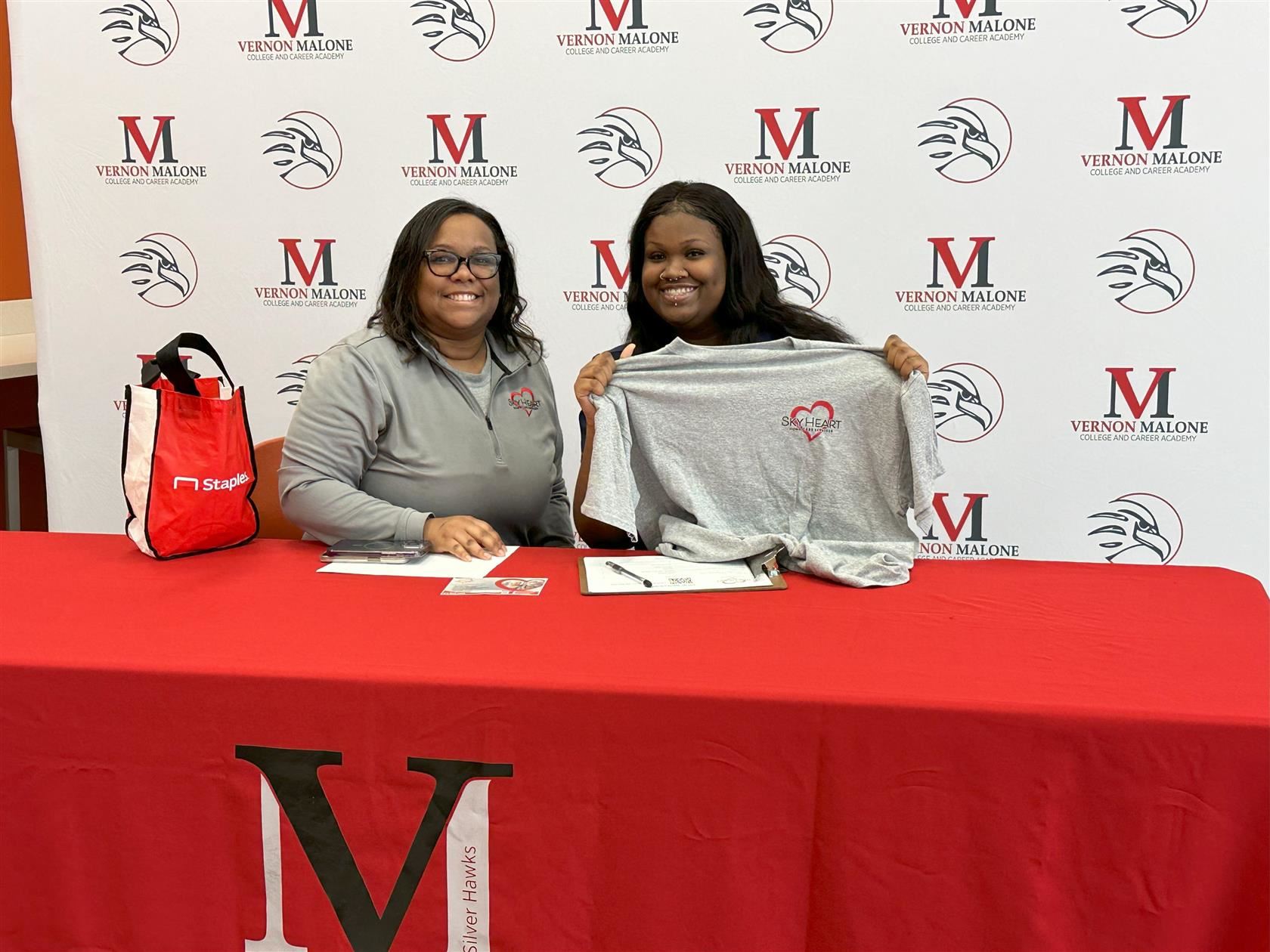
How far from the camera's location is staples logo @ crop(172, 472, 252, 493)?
6.10 ft

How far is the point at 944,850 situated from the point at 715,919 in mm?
324

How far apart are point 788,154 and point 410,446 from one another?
1817 mm

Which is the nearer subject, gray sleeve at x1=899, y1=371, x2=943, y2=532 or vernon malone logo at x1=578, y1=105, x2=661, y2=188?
gray sleeve at x1=899, y1=371, x2=943, y2=532

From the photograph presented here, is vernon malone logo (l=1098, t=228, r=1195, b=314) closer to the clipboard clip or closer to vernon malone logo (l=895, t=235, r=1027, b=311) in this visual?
vernon malone logo (l=895, t=235, r=1027, b=311)

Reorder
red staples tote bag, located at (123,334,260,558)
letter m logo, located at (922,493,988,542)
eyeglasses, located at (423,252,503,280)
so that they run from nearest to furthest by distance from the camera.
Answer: red staples tote bag, located at (123,334,260,558) < eyeglasses, located at (423,252,503,280) < letter m logo, located at (922,493,988,542)

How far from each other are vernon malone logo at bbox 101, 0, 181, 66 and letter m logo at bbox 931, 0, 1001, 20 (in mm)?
2552

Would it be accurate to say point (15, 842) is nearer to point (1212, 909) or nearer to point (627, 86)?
point (1212, 909)

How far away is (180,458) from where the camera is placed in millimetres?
1858

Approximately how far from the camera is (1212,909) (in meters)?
1.29

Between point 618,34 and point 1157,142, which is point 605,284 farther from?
point 1157,142

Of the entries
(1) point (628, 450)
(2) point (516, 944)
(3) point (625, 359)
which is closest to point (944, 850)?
(2) point (516, 944)

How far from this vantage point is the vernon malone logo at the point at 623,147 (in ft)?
10.9

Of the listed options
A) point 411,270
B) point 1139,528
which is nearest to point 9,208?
point 411,270

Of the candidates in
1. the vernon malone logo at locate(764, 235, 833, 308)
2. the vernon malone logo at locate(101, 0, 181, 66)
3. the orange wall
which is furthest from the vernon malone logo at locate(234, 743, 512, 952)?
the orange wall
